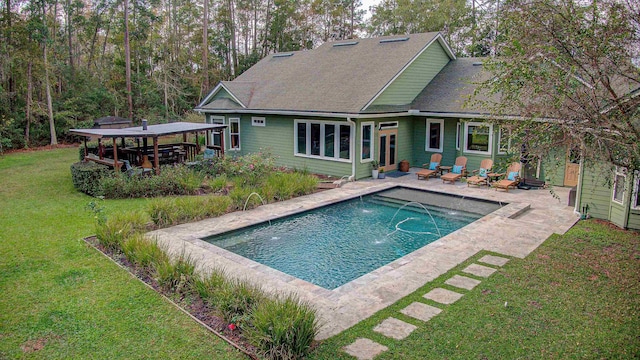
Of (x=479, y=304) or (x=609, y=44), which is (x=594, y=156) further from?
(x=479, y=304)

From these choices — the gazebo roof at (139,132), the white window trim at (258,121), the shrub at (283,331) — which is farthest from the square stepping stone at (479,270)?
the white window trim at (258,121)

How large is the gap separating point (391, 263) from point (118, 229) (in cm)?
560

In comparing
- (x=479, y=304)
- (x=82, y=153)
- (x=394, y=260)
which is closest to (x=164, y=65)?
(x=82, y=153)

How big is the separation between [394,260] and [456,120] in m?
9.90

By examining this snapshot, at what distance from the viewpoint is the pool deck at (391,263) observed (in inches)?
260

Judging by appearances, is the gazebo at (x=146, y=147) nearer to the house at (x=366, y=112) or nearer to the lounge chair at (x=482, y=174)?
the house at (x=366, y=112)

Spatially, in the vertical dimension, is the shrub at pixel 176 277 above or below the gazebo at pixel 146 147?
below

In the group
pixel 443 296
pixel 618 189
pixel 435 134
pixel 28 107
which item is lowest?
pixel 443 296

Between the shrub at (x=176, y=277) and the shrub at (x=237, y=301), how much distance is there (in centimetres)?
84

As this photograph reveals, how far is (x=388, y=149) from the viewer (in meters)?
17.2

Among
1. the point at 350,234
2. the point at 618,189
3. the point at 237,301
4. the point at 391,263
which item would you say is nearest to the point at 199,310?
the point at 237,301

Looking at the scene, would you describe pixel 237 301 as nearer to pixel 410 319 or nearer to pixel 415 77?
pixel 410 319

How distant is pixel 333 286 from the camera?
24.9ft

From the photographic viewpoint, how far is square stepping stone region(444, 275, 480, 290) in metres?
7.04
